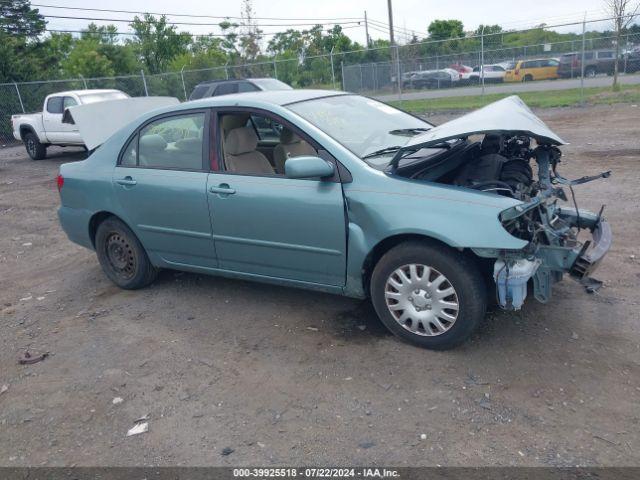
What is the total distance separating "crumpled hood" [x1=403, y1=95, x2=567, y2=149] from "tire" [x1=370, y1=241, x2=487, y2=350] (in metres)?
0.70

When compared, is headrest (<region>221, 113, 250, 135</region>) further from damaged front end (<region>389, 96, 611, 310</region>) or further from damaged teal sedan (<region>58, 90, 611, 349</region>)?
damaged front end (<region>389, 96, 611, 310</region>)

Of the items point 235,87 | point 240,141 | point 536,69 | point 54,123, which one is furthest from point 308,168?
point 536,69

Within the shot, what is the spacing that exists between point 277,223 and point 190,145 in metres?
1.12

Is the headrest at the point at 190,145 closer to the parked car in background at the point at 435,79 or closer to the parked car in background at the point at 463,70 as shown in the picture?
the parked car in background at the point at 435,79

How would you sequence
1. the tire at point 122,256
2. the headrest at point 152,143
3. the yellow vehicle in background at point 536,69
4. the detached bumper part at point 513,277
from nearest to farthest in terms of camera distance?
the detached bumper part at point 513,277
the headrest at point 152,143
the tire at point 122,256
the yellow vehicle in background at point 536,69

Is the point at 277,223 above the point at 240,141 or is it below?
below

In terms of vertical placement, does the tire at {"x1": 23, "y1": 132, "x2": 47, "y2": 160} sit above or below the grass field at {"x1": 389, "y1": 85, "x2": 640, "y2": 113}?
above

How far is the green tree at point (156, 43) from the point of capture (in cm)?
4309

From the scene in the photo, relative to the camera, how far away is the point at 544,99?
19453 mm

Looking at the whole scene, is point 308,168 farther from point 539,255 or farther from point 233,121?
point 539,255

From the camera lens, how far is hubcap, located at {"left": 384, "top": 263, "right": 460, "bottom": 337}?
365cm

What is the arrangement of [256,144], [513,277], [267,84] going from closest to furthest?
[513,277] < [256,144] < [267,84]

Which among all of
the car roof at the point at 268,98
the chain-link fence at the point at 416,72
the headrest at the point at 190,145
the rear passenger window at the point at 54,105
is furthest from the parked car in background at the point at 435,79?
the headrest at the point at 190,145

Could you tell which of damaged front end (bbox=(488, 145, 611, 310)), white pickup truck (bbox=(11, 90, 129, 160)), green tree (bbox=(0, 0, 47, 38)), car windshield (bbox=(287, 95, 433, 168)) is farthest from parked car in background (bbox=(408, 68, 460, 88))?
green tree (bbox=(0, 0, 47, 38))
